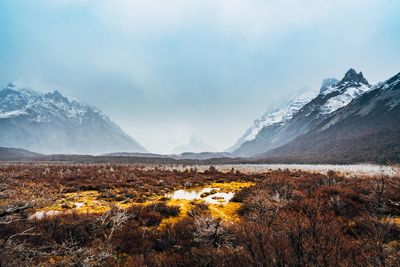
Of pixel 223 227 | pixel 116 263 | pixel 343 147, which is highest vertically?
pixel 343 147

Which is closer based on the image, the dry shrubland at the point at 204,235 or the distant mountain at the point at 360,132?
the dry shrubland at the point at 204,235

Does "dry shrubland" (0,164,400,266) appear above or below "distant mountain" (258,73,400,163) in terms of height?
below

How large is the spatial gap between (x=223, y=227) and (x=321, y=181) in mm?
16044

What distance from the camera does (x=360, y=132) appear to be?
124 m

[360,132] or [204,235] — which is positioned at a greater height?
[360,132]

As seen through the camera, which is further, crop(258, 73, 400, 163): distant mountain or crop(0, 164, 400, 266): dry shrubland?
crop(258, 73, 400, 163): distant mountain

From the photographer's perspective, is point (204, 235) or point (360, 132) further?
point (360, 132)

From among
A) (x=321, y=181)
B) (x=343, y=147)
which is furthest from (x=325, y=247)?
(x=343, y=147)

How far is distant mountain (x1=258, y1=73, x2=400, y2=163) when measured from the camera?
90.4 meters

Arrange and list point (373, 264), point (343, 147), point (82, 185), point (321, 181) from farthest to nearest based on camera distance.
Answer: point (343, 147) → point (82, 185) → point (321, 181) → point (373, 264)

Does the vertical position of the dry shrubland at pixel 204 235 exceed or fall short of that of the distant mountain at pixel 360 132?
it falls short

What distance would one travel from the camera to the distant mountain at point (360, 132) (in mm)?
90438

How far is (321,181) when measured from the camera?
22.2 metres

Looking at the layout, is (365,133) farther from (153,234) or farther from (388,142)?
(153,234)
